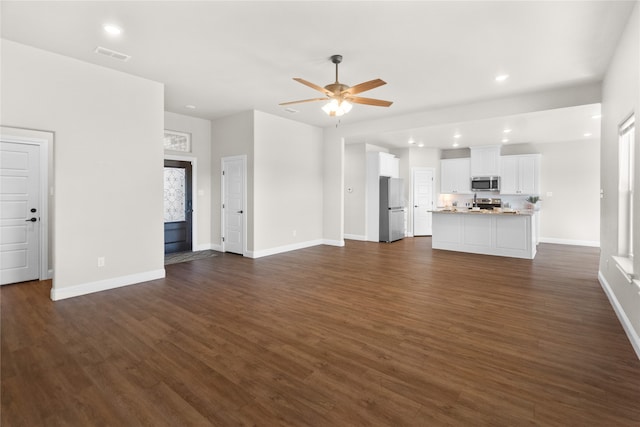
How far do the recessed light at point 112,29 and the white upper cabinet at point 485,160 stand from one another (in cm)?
917

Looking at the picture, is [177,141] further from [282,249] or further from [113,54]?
[282,249]

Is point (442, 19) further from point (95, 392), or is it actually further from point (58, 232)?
point (58, 232)

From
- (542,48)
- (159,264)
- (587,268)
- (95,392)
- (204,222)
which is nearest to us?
(95,392)

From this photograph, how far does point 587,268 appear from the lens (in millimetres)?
5602

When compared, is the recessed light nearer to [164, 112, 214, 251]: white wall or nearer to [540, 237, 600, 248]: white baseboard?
[164, 112, 214, 251]: white wall

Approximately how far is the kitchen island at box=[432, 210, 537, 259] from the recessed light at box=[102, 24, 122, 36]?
6700 millimetres

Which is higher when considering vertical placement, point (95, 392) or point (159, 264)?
point (159, 264)

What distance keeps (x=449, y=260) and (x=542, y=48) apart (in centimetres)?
388

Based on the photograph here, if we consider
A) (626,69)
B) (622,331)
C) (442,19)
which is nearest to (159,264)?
(442,19)

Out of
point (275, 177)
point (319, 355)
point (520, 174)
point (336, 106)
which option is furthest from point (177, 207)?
point (520, 174)

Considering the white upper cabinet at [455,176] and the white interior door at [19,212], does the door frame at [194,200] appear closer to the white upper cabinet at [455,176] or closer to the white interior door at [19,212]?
the white interior door at [19,212]

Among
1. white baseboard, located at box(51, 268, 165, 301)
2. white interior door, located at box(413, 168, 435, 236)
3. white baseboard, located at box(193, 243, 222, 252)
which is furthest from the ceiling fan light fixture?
white interior door, located at box(413, 168, 435, 236)

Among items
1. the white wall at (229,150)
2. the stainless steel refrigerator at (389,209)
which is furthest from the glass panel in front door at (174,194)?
the stainless steel refrigerator at (389,209)

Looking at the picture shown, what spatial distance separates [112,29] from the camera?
10.8 feet
